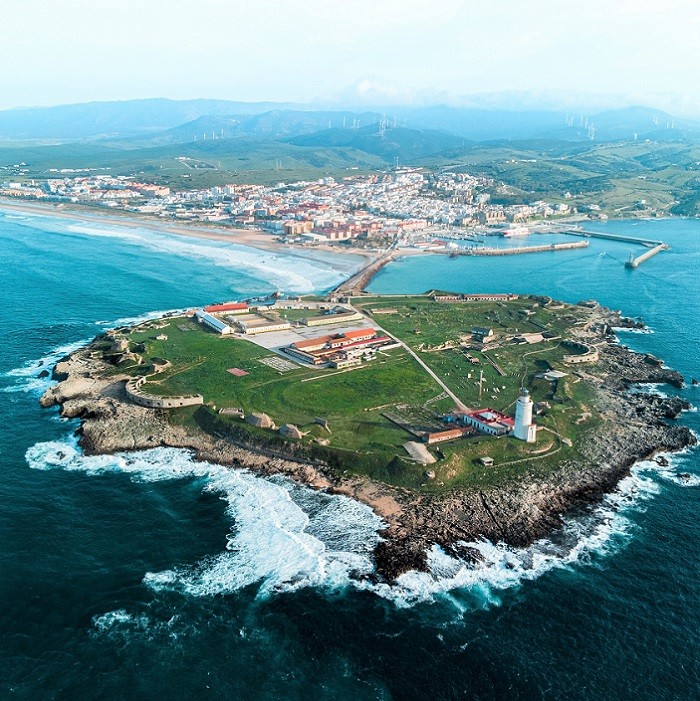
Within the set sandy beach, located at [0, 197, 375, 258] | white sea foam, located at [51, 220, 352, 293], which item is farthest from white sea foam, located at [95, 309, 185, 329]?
sandy beach, located at [0, 197, 375, 258]

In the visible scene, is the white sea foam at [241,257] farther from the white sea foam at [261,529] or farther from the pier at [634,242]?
the white sea foam at [261,529]

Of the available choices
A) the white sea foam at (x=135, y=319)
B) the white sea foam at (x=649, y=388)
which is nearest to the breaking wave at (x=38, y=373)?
the white sea foam at (x=135, y=319)

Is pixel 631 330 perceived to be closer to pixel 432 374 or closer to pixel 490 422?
pixel 432 374

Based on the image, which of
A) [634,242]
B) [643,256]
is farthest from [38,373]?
[634,242]

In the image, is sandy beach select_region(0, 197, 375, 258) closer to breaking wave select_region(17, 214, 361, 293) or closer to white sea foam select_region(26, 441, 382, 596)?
breaking wave select_region(17, 214, 361, 293)

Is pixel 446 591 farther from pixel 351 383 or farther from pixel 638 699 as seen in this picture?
pixel 351 383
